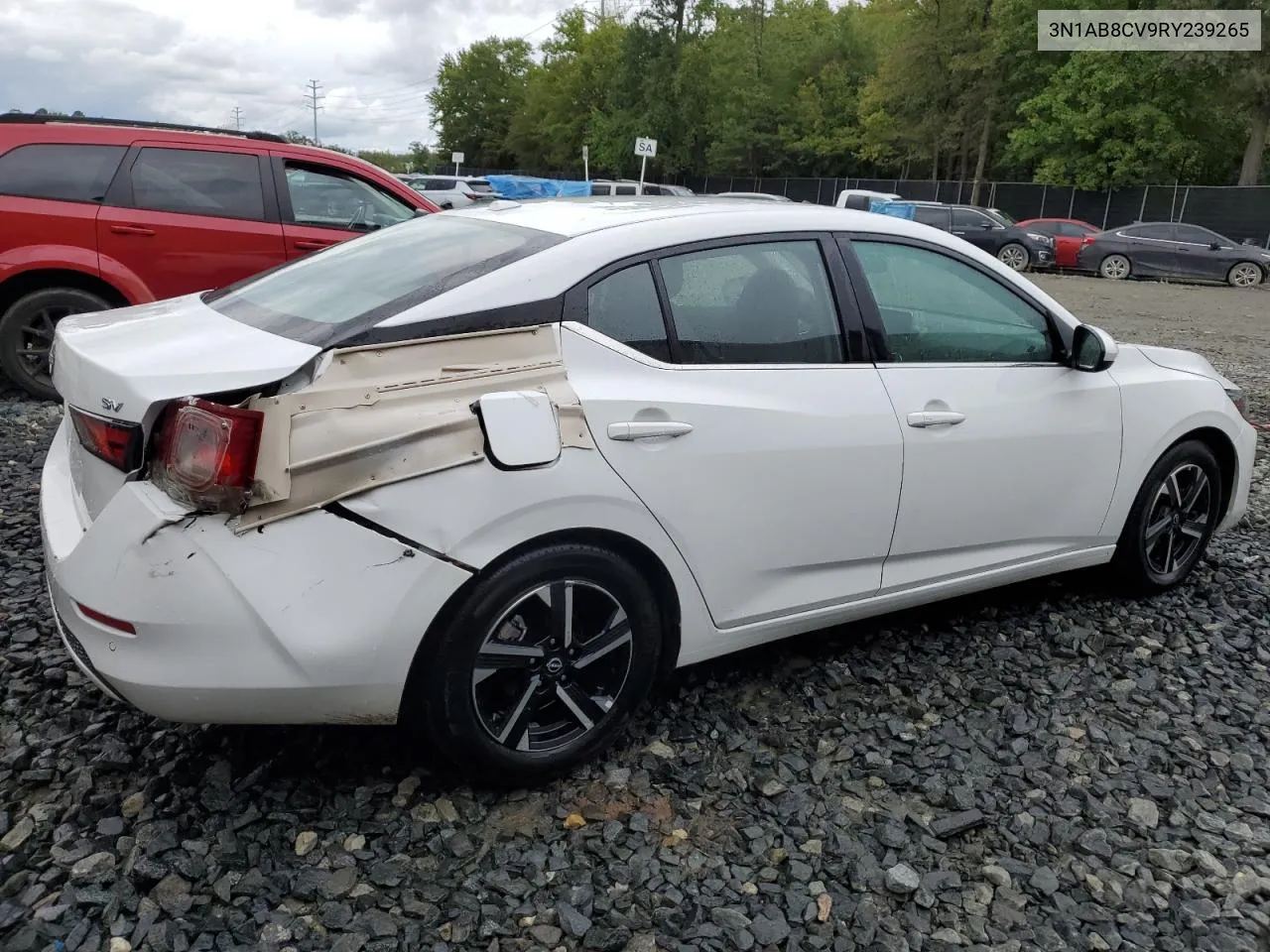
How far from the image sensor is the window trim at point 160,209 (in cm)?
645

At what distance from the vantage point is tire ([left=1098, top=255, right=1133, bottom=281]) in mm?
22359

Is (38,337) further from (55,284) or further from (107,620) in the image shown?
(107,620)

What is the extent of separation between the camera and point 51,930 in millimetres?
2146

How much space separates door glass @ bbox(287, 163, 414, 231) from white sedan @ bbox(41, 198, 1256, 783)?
13.0ft

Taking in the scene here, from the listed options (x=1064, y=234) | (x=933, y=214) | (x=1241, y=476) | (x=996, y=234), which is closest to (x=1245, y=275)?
(x=1064, y=234)

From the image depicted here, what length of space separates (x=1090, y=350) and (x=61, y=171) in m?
6.06

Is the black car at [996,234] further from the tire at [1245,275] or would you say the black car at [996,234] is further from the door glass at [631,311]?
the door glass at [631,311]

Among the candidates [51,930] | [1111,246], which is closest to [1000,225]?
[1111,246]

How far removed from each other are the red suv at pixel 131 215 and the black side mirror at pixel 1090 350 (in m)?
5.08

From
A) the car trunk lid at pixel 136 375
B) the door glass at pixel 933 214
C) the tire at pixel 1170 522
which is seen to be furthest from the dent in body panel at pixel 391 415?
the door glass at pixel 933 214

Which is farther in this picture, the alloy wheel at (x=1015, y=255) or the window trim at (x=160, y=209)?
the alloy wheel at (x=1015, y=255)

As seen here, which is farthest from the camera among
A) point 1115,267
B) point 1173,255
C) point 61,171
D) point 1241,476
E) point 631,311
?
point 1115,267

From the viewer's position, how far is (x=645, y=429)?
2588mm

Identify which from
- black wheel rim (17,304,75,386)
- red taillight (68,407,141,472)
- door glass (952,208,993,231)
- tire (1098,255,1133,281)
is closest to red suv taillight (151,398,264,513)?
red taillight (68,407,141,472)
